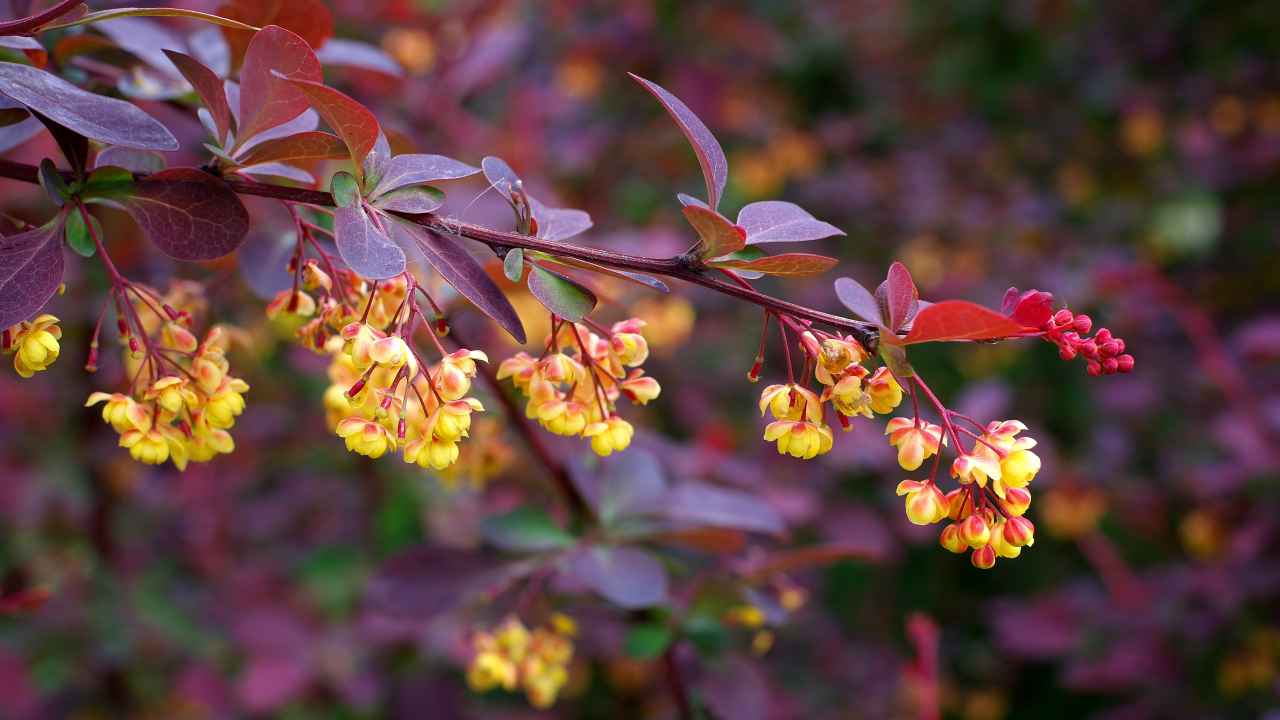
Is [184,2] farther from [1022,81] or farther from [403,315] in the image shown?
[1022,81]

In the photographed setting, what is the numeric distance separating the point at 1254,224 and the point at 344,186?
8.96 feet

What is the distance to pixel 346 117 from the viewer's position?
0.61m

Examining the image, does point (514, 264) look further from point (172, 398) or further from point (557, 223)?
point (172, 398)

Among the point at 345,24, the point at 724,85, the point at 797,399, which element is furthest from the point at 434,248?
the point at 724,85

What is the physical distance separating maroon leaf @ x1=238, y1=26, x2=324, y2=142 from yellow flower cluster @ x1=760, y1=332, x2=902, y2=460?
1.23ft

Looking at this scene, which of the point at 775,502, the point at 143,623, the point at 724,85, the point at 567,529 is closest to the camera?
the point at 567,529

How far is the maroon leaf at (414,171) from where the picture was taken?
66 cm

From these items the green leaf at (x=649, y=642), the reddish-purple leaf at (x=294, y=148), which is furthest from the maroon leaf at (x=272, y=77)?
the green leaf at (x=649, y=642)

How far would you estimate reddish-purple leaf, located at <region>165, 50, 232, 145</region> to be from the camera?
63cm

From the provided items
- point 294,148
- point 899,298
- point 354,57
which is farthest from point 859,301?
point 354,57

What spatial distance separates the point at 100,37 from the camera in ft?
2.95

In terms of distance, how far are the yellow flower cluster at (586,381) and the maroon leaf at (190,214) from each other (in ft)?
0.69

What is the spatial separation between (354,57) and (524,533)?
0.55 meters

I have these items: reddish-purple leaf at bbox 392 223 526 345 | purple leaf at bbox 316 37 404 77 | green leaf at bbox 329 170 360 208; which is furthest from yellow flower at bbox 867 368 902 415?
purple leaf at bbox 316 37 404 77
